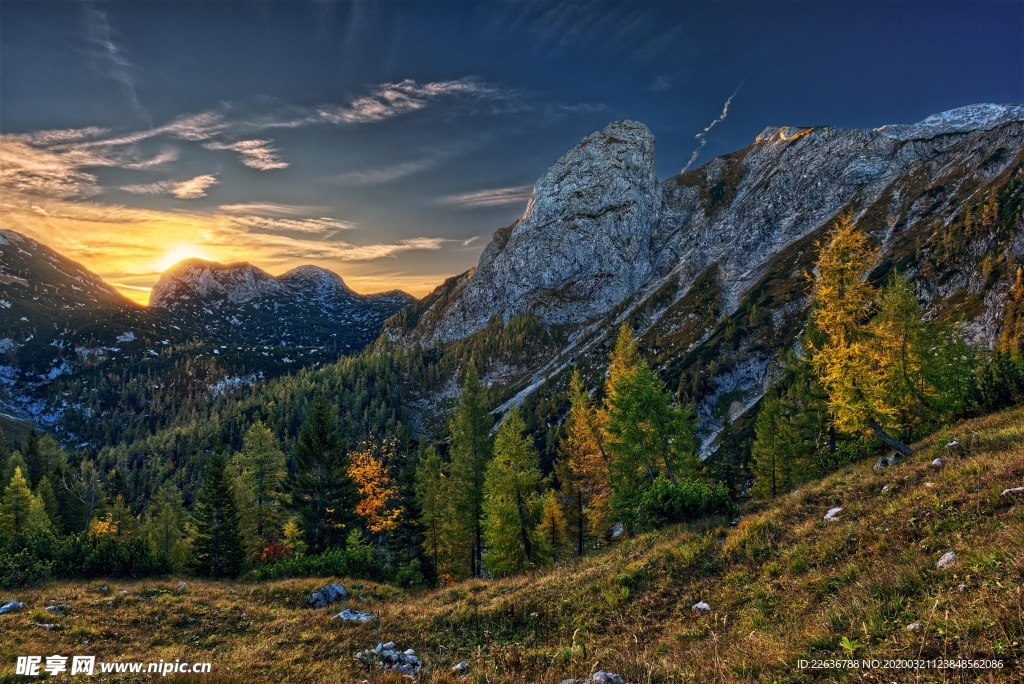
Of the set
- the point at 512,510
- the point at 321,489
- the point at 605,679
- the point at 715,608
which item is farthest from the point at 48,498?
the point at 715,608

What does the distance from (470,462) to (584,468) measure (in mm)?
10006

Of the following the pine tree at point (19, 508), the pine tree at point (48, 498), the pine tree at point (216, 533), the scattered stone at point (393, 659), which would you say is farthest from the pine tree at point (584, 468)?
the pine tree at point (48, 498)

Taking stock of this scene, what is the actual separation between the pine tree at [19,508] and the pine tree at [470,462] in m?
41.0

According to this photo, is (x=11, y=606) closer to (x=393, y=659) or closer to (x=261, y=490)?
(x=393, y=659)

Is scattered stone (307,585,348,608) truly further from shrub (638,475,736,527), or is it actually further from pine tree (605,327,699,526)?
pine tree (605,327,699,526)

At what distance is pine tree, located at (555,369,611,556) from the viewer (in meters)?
36.1

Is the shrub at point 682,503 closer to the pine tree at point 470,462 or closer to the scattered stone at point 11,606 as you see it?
the pine tree at point 470,462

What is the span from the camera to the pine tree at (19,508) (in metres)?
41.0

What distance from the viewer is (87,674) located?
9664 millimetres

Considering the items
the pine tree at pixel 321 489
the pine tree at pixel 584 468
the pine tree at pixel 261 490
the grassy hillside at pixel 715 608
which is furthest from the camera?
the pine tree at pixel 261 490

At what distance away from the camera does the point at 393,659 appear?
1131 centimetres

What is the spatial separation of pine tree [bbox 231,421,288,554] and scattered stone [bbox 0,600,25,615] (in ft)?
101

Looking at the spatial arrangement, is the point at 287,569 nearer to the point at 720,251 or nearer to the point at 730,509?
the point at 730,509

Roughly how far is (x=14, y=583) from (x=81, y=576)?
2541 mm
